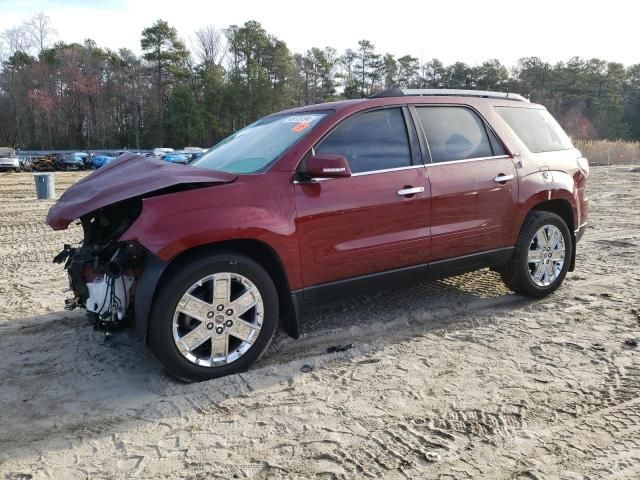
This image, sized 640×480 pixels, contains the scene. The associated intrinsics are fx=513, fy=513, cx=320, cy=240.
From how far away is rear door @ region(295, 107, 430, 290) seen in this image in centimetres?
354

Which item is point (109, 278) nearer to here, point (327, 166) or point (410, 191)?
point (327, 166)

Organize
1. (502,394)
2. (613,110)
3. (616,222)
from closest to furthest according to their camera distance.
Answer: (502,394) → (616,222) → (613,110)

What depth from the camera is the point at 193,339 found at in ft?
10.5

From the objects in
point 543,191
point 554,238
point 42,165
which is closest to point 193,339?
point 543,191

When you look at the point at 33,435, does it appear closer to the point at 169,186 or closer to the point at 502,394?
the point at 169,186

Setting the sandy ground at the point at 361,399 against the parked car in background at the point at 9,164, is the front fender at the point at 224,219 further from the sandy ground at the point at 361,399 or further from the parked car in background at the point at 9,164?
the parked car in background at the point at 9,164

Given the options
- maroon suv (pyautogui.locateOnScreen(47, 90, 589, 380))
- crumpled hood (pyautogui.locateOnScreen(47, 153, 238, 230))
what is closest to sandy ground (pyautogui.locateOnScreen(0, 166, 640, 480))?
maroon suv (pyautogui.locateOnScreen(47, 90, 589, 380))

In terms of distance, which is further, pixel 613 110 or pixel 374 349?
pixel 613 110

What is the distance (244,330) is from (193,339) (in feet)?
1.09

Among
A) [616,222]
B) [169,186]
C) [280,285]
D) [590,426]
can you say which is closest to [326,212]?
[280,285]

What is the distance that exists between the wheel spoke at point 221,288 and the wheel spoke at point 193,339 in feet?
0.65

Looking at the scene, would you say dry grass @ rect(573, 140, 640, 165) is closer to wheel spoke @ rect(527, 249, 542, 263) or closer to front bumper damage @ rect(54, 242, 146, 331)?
wheel spoke @ rect(527, 249, 542, 263)

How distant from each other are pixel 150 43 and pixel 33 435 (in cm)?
6789

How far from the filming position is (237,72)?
66062 millimetres
